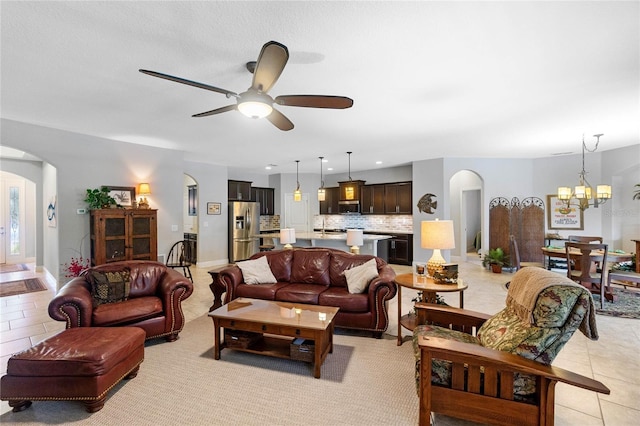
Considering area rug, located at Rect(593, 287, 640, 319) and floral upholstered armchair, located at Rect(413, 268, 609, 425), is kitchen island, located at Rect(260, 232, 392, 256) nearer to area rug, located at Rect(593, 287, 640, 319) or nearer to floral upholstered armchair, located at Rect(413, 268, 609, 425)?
area rug, located at Rect(593, 287, 640, 319)

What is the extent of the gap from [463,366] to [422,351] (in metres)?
0.27

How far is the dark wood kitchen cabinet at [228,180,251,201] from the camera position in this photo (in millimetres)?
8656

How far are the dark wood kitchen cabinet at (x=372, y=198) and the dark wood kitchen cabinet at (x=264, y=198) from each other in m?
2.97

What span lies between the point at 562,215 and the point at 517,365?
6.90 metres

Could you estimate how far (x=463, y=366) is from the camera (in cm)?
190

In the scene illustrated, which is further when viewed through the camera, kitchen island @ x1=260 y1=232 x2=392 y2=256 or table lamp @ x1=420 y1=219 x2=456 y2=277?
kitchen island @ x1=260 y1=232 x2=392 y2=256

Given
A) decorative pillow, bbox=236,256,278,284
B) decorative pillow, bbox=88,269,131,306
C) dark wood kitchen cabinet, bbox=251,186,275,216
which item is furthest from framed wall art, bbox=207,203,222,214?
decorative pillow, bbox=88,269,131,306

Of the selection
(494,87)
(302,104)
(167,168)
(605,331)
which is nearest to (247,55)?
(302,104)

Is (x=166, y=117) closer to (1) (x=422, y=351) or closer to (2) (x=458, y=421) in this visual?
(1) (x=422, y=351)

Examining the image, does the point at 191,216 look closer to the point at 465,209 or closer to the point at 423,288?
the point at 423,288

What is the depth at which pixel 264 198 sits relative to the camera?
9711mm

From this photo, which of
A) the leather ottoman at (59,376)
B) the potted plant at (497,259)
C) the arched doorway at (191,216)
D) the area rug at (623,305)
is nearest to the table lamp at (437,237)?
the area rug at (623,305)

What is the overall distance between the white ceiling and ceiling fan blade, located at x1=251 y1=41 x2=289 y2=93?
12.8 inches

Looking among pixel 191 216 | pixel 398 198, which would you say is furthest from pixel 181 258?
pixel 398 198
